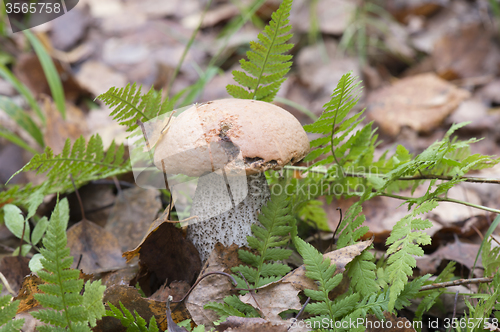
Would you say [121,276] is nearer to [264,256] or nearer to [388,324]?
[264,256]

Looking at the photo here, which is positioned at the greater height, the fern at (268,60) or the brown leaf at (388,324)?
the fern at (268,60)

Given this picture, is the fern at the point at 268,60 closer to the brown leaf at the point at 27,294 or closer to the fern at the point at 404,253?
the fern at the point at 404,253

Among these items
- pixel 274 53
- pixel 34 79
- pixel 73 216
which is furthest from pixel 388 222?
pixel 34 79

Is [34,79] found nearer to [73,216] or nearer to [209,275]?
[73,216]

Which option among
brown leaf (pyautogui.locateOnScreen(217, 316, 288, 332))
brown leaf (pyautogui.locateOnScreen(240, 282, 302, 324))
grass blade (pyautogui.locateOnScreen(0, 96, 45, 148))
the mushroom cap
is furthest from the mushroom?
grass blade (pyautogui.locateOnScreen(0, 96, 45, 148))

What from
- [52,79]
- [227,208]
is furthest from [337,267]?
[52,79]

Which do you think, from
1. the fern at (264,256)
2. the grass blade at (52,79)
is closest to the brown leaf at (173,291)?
the fern at (264,256)
